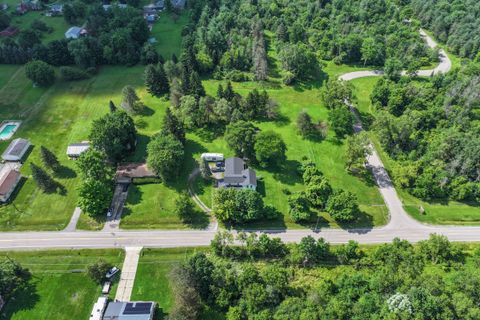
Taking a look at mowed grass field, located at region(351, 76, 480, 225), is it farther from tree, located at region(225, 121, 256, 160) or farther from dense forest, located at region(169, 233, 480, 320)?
tree, located at region(225, 121, 256, 160)

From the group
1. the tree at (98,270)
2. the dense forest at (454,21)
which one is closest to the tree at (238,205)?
the tree at (98,270)

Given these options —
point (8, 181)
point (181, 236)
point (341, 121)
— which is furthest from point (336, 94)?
point (8, 181)

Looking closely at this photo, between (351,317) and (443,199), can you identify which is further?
(443,199)

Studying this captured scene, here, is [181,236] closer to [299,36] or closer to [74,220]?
[74,220]

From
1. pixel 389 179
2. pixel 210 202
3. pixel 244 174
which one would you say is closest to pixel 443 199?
pixel 389 179

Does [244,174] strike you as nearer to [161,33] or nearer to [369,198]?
[369,198]

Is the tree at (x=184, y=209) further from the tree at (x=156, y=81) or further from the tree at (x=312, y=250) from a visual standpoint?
the tree at (x=156, y=81)

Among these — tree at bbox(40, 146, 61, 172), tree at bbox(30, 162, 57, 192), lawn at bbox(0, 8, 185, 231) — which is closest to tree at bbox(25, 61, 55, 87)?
lawn at bbox(0, 8, 185, 231)
